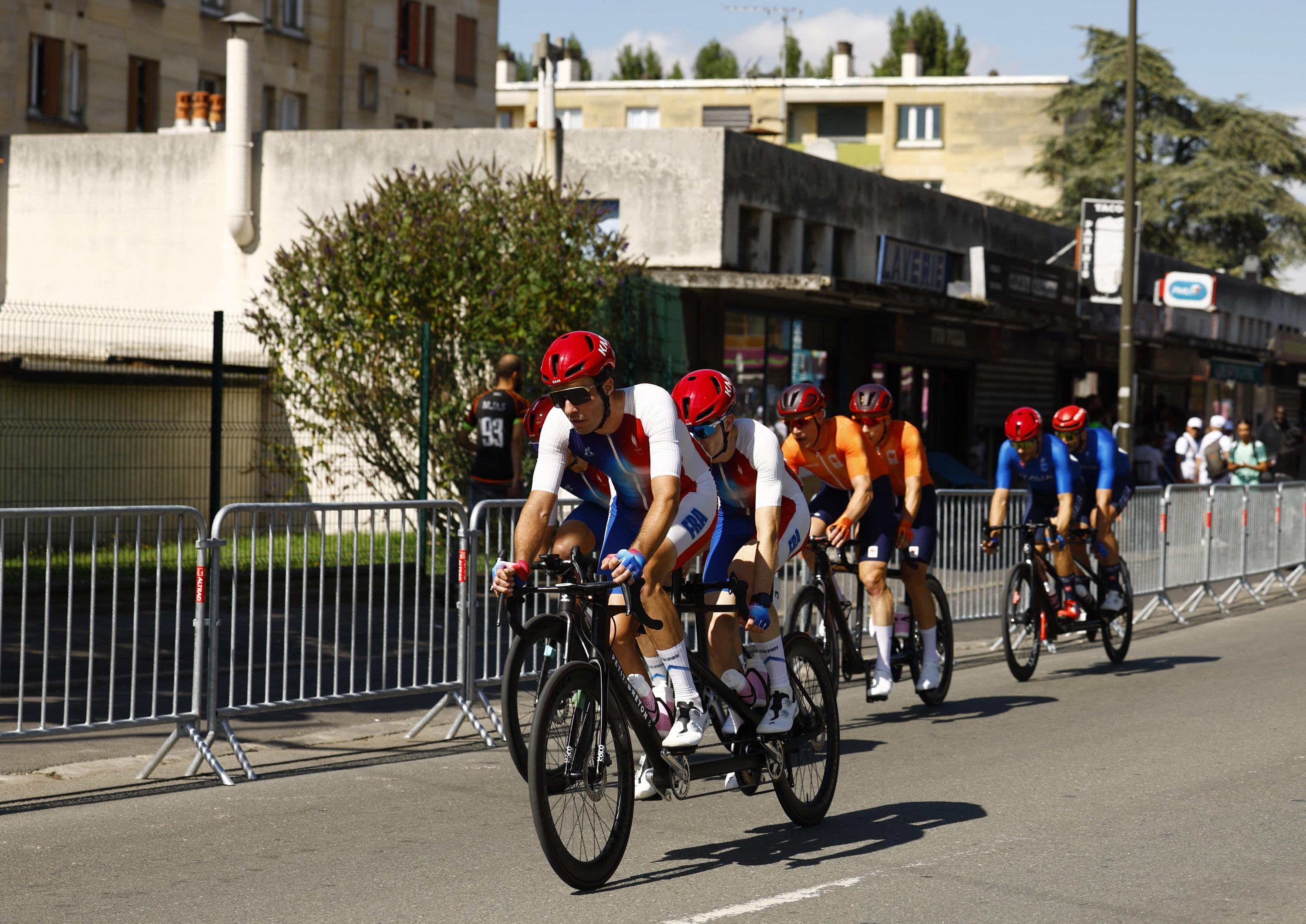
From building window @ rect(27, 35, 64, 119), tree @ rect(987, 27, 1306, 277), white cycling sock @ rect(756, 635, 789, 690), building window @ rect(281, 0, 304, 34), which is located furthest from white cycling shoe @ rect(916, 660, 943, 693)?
tree @ rect(987, 27, 1306, 277)

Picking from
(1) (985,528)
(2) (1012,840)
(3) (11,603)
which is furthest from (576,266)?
(2) (1012,840)

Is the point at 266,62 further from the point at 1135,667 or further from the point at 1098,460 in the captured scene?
the point at 1135,667

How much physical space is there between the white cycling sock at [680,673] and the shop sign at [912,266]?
674 inches

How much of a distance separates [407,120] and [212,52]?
677 cm

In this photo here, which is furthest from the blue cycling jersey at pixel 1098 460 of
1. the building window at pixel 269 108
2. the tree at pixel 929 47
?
the tree at pixel 929 47

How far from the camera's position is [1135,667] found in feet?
40.8

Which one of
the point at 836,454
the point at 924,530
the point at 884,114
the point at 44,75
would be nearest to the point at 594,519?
the point at 836,454

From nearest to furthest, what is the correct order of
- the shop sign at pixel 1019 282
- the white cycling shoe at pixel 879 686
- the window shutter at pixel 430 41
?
the white cycling shoe at pixel 879 686 → the shop sign at pixel 1019 282 → the window shutter at pixel 430 41

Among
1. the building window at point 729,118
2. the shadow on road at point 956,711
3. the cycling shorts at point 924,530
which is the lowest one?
the shadow on road at point 956,711

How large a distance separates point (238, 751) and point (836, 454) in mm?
3521

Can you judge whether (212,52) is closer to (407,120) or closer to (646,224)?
(407,120)

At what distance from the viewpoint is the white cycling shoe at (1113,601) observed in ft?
40.1

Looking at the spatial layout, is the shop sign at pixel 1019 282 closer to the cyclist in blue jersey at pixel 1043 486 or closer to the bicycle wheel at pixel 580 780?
the cyclist in blue jersey at pixel 1043 486

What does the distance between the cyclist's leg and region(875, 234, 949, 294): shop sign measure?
13.1 meters
